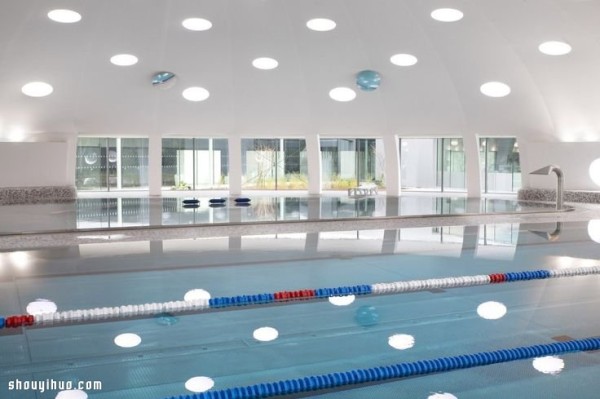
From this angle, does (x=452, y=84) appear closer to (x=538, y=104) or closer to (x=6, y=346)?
(x=538, y=104)

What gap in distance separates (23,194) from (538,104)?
16517 mm

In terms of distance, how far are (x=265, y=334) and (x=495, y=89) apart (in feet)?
50.1

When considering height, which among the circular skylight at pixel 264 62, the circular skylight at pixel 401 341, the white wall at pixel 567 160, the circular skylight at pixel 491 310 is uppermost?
the circular skylight at pixel 264 62

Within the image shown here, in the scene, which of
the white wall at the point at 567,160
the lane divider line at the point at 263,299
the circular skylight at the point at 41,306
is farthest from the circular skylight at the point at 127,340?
the white wall at the point at 567,160

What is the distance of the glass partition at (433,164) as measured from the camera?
25641 millimetres

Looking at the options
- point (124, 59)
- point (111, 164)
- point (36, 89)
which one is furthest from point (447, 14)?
point (111, 164)

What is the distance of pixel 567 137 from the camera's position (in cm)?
1786

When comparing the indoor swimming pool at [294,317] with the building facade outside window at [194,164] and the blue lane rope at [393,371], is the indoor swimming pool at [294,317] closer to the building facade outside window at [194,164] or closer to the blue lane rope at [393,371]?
the blue lane rope at [393,371]

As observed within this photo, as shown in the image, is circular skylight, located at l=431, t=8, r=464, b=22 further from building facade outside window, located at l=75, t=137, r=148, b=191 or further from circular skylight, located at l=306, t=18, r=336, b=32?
building facade outside window, located at l=75, t=137, r=148, b=191

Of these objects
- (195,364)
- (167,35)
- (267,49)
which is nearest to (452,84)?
(267,49)

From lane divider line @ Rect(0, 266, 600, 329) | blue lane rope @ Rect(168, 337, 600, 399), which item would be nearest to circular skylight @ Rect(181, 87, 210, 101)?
lane divider line @ Rect(0, 266, 600, 329)

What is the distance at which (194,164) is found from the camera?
24578 millimetres

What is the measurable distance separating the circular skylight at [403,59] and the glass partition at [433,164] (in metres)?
9.51

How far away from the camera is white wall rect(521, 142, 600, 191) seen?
17.5 meters
